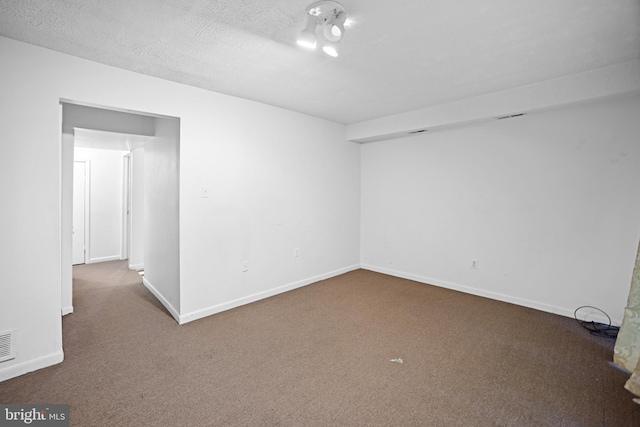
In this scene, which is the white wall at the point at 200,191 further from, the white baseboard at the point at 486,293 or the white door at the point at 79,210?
the white door at the point at 79,210

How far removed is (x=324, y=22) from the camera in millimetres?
1788

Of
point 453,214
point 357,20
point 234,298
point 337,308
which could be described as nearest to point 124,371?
point 234,298

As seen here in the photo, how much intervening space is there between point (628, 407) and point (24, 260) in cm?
422

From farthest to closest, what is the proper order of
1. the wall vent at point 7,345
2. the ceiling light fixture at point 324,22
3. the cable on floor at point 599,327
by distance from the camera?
the cable on floor at point 599,327
the wall vent at point 7,345
the ceiling light fixture at point 324,22

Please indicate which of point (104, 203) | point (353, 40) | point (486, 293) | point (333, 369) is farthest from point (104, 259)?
point (486, 293)

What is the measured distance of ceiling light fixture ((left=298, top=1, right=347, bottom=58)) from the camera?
1.70m

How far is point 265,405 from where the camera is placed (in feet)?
6.07

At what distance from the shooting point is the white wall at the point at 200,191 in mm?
2154

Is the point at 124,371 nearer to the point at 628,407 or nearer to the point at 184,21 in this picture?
the point at 184,21

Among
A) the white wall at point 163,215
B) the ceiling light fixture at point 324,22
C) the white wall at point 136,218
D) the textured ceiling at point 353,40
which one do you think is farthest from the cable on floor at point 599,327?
the white wall at point 136,218

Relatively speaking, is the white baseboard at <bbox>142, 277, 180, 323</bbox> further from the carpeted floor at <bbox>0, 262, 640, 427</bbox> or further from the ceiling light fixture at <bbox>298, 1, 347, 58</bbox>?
the ceiling light fixture at <bbox>298, 1, 347, 58</bbox>

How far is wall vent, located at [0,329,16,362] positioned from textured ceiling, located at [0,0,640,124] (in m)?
2.13

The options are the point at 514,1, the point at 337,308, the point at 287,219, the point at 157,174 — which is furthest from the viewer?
the point at 287,219

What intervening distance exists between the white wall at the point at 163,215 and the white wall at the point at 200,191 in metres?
0.15
